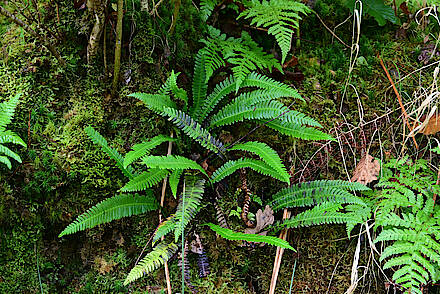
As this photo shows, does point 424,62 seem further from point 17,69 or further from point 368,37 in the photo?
point 17,69

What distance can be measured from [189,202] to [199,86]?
3.22ft

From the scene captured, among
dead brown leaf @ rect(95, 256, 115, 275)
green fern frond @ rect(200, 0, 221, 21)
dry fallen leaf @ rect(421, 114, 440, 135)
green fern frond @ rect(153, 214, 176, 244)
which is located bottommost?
dead brown leaf @ rect(95, 256, 115, 275)

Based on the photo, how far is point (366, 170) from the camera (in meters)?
2.85

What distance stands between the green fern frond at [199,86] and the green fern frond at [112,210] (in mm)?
824

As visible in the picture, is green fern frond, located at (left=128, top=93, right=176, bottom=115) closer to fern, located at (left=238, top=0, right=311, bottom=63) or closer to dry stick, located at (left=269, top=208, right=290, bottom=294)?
fern, located at (left=238, top=0, right=311, bottom=63)

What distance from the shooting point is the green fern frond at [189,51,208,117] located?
A: 9.73 feet

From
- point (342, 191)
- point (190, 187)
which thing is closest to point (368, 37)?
point (342, 191)

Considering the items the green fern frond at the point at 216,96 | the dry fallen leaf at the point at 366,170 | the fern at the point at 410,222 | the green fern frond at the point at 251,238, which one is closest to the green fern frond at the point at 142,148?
the green fern frond at the point at 216,96

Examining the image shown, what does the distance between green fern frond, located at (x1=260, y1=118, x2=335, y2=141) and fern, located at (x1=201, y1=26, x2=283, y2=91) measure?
433 millimetres

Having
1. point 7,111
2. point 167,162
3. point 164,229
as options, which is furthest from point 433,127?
point 7,111

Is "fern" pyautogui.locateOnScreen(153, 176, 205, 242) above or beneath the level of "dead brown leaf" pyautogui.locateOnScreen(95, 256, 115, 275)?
above

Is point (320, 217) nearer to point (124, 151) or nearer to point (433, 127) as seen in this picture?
point (433, 127)

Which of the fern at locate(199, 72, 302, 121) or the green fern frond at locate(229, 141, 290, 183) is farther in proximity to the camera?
the fern at locate(199, 72, 302, 121)

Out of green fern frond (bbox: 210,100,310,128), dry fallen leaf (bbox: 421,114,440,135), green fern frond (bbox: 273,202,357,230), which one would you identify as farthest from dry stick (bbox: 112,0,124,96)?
dry fallen leaf (bbox: 421,114,440,135)
